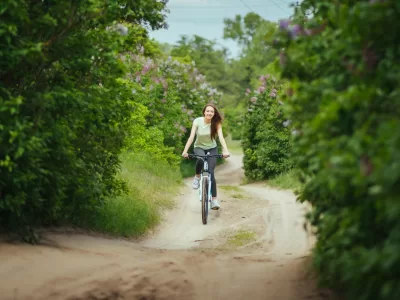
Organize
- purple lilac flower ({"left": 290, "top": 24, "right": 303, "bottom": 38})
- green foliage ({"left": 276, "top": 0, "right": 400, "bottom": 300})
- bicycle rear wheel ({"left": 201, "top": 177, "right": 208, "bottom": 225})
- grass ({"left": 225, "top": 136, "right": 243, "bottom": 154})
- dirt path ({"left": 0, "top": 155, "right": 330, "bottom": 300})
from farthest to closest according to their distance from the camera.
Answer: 1. grass ({"left": 225, "top": 136, "right": 243, "bottom": 154})
2. bicycle rear wheel ({"left": 201, "top": 177, "right": 208, "bottom": 225})
3. dirt path ({"left": 0, "top": 155, "right": 330, "bottom": 300})
4. purple lilac flower ({"left": 290, "top": 24, "right": 303, "bottom": 38})
5. green foliage ({"left": 276, "top": 0, "right": 400, "bottom": 300})

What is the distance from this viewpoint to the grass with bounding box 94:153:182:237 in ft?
35.3

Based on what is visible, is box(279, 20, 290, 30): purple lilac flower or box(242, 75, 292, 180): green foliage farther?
box(242, 75, 292, 180): green foliage

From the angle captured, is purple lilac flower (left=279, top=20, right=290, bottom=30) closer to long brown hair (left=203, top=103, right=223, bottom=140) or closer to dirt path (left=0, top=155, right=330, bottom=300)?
dirt path (left=0, top=155, right=330, bottom=300)

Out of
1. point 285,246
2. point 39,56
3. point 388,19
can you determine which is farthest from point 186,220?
point 388,19

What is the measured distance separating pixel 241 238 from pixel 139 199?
2.79 metres

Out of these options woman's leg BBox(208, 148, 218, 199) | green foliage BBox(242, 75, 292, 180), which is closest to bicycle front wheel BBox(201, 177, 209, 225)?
woman's leg BBox(208, 148, 218, 199)

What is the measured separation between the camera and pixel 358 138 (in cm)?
411

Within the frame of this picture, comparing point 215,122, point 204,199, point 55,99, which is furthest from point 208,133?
point 55,99

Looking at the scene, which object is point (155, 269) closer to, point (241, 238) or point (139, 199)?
point (241, 238)

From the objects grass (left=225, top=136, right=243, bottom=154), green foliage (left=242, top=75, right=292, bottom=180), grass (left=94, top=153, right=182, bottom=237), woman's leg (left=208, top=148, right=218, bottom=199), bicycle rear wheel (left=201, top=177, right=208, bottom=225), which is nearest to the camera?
grass (left=94, top=153, right=182, bottom=237)

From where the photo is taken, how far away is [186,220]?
12859 millimetres

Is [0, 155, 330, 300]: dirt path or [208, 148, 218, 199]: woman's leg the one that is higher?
[208, 148, 218, 199]: woman's leg

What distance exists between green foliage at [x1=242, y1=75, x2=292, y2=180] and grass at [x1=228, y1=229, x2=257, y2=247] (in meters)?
9.68

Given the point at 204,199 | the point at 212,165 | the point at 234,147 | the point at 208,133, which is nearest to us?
the point at 204,199
